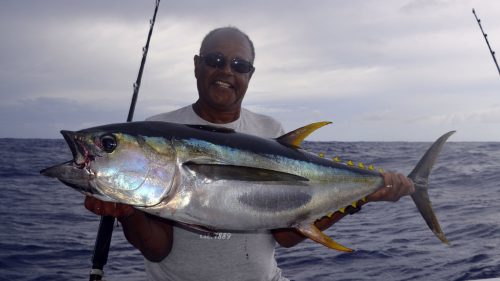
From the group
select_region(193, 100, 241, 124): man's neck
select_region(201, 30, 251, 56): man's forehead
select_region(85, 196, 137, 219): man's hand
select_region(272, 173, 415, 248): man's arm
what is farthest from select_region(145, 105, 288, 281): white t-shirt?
select_region(201, 30, 251, 56): man's forehead

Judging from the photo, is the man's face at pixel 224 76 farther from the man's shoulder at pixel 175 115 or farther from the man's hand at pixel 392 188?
the man's hand at pixel 392 188

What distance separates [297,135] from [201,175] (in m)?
0.78

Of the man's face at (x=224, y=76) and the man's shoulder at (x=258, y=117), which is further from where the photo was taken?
the man's shoulder at (x=258, y=117)

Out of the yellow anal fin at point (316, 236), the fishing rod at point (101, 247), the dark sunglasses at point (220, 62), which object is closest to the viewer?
the yellow anal fin at point (316, 236)

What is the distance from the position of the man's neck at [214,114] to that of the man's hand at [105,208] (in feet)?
3.89

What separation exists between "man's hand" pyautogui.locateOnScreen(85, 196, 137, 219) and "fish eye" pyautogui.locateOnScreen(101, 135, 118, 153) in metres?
0.36

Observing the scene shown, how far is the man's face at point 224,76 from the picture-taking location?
3396 millimetres

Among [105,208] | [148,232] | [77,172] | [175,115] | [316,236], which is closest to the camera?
[77,172]

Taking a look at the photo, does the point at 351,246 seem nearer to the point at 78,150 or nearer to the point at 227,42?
the point at 227,42

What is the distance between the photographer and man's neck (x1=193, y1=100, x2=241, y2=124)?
357 centimetres

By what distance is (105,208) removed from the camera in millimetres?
2488

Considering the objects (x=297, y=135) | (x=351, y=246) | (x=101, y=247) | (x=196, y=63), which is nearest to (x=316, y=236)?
(x=297, y=135)

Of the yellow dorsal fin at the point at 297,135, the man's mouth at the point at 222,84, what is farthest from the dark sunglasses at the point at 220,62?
the yellow dorsal fin at the point at 297,135

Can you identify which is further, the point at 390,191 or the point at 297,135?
the point at 390,191
